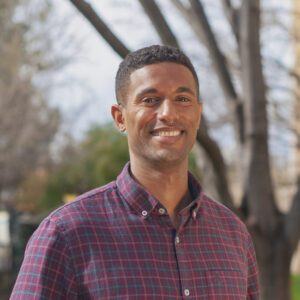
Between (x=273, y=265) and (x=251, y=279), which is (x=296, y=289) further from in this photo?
(x=251, y=279)

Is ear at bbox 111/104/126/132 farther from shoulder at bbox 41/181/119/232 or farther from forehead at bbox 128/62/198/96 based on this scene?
shoulder at bbox 41/181/119/232

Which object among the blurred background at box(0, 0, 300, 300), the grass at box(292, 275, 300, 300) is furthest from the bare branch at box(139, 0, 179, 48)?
the grass at box(292, 275, 300, 300)

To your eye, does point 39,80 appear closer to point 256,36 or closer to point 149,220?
point 256,36

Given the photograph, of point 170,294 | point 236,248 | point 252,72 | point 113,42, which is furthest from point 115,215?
point 252,72

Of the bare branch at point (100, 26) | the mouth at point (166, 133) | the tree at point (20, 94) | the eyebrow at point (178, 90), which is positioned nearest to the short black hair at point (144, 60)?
the eyebrow at point (178, 90)

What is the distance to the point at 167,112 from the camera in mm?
1922

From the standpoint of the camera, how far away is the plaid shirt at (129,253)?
171 centimetres

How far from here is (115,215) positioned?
189 centimetres

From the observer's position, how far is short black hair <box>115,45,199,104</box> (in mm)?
2004

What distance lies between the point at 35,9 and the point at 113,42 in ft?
28.5

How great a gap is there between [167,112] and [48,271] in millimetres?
665

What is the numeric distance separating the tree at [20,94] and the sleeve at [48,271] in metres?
9.29

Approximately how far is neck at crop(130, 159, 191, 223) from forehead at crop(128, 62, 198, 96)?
274mm

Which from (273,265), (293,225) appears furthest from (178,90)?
(273,265)
